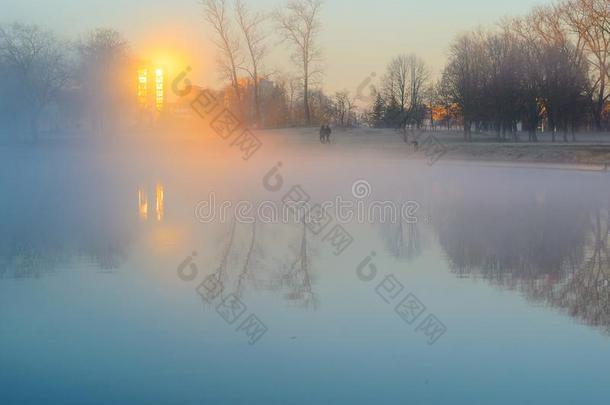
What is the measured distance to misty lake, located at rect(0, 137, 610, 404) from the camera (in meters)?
7.04

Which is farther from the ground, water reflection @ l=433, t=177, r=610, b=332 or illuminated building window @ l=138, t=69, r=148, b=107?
illuminated building window @ l=138, t=69, r=148, b=107

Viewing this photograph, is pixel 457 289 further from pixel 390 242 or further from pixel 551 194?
pixel 551 194

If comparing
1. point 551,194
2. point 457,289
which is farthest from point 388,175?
point 457,289

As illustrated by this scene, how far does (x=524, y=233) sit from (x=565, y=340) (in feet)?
26.5

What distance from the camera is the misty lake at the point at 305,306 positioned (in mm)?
7043

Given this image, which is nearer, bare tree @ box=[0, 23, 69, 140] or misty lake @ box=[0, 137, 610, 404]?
misty lake @ box=[0, 137, 610, 404]

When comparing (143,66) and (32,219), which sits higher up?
(143,66)

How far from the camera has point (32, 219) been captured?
62.7 ft

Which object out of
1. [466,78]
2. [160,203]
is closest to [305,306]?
[160,203]
